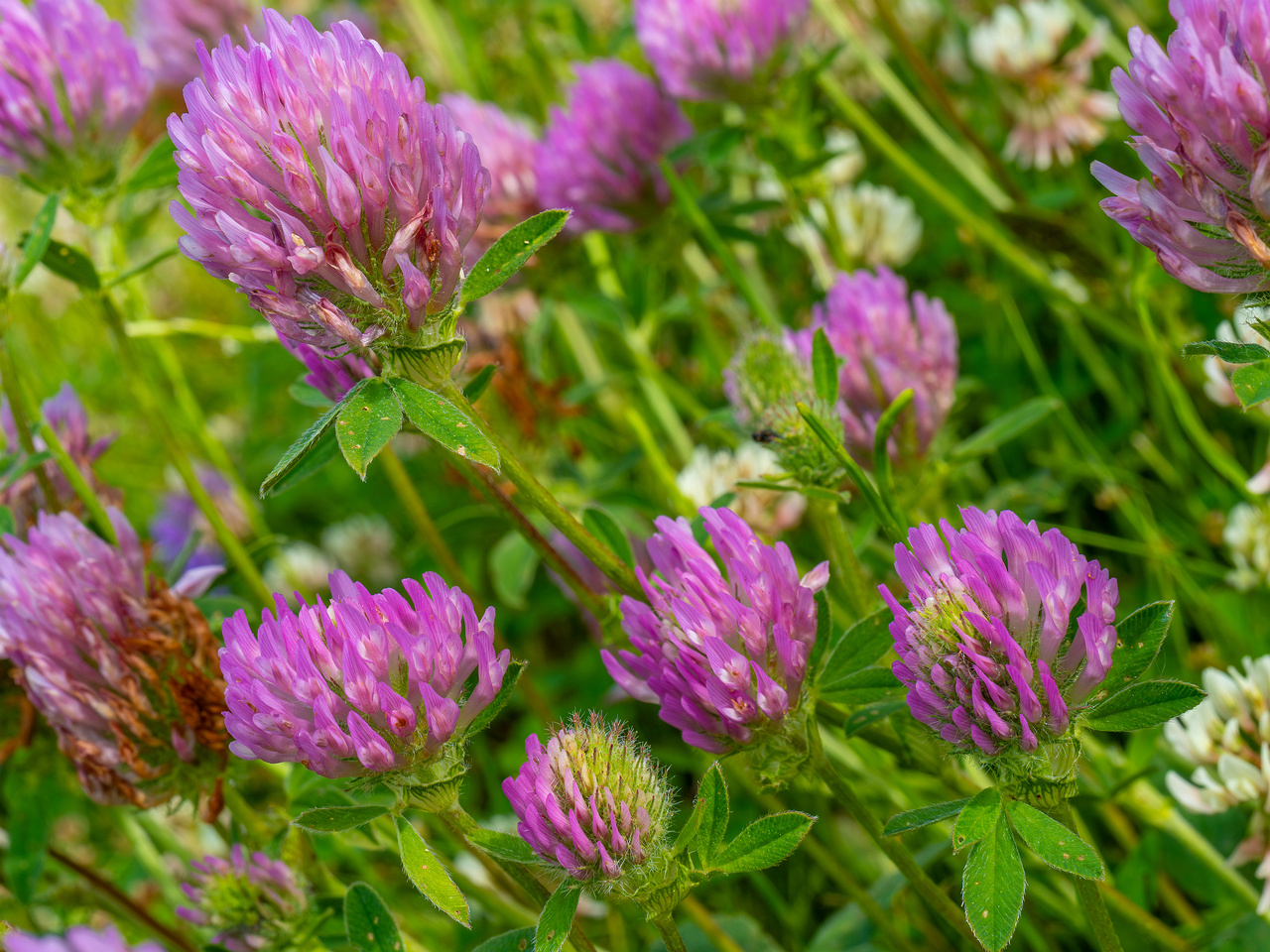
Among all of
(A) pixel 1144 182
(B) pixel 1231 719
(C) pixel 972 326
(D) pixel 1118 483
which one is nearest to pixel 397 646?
(A) pixel 1144 182

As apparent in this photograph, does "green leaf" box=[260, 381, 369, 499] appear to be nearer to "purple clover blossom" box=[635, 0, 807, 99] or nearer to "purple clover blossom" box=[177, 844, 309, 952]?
"purple clover blossom" box=[177, 844, 309, 952]

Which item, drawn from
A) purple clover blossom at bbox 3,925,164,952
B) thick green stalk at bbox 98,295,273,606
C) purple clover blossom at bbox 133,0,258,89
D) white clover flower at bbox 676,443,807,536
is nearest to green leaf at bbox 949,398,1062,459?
white clover flower at bbox 676,443,807,536

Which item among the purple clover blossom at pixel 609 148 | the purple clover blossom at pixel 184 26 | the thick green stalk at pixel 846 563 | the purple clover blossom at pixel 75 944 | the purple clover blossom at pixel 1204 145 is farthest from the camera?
the purple clover blossom at pixel 184 26

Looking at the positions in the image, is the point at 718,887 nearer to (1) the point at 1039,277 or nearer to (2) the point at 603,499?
(2) the point at 603,499

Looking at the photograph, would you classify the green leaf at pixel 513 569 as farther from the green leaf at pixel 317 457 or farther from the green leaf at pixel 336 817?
the green leaf at pixel 336 817

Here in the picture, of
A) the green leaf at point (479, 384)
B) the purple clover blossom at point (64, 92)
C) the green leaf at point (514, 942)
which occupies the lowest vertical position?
the green leaf at point (514, 942)

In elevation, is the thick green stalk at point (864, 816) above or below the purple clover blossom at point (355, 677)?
below

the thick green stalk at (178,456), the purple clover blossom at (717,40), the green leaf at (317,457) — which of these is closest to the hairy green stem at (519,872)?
the green leaf at (317,457)
